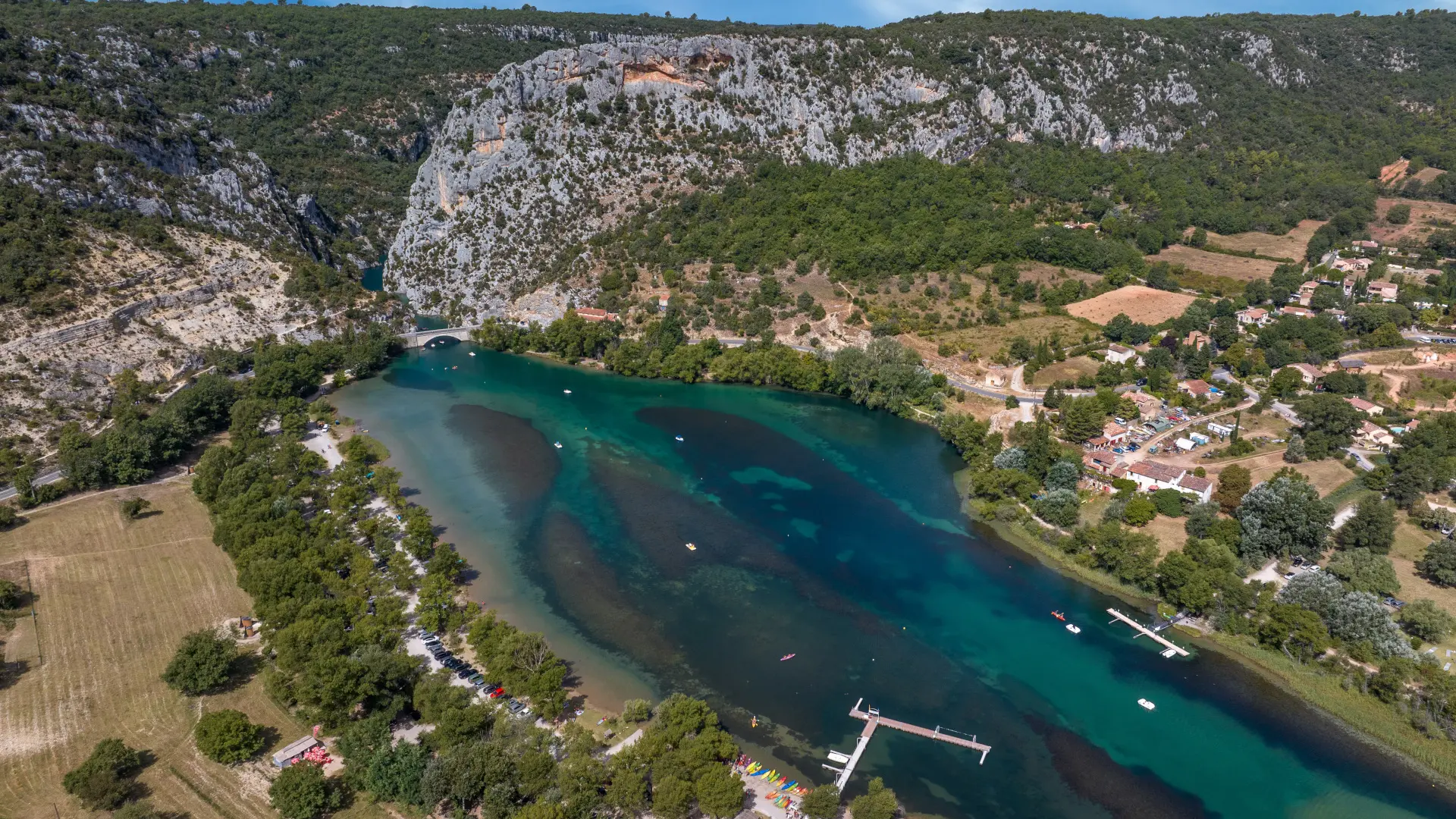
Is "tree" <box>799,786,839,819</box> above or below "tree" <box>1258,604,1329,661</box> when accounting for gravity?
below

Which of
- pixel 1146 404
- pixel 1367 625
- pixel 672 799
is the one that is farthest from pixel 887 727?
pixel 1146 404

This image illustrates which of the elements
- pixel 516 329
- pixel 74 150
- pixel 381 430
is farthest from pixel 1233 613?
pixel 74 150

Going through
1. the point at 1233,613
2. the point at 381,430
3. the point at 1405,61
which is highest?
the point at 1405,61

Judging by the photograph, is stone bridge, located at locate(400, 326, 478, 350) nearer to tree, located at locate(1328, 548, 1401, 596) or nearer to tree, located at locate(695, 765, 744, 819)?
tree, located at locate(695, 765, 744, 819)

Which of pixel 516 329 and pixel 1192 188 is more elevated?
pixel 1192 188

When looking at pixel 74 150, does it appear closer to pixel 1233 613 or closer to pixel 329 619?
pixel 329 619

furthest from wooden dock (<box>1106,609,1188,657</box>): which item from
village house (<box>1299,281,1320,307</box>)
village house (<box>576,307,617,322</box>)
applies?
village house (<box>1299,281,1320,307</box>)

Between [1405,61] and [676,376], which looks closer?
[676,376]

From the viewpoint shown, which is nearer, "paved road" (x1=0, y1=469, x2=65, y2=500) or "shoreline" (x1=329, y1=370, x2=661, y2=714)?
"shoreline" (x1=329, y1=370, x2=661, y2=714)

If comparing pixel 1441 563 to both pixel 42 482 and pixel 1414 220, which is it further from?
pixel 42 482
